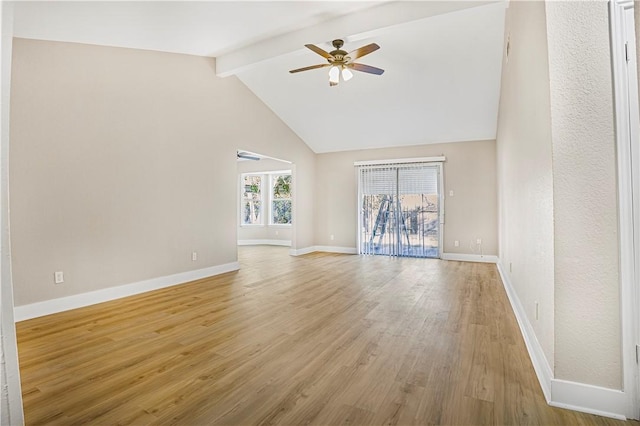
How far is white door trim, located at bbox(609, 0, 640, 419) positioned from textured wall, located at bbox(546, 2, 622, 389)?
3cm

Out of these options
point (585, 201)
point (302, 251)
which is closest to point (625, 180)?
point (585, 201)

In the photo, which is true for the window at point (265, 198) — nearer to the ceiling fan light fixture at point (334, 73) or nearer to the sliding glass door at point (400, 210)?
the sliding glass door at point (400, 210)

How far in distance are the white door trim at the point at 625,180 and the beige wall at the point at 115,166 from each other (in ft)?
14.8

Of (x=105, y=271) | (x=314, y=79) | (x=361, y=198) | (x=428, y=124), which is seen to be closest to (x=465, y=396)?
(x=105, y=271)

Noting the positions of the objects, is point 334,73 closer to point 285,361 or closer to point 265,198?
point 285,361

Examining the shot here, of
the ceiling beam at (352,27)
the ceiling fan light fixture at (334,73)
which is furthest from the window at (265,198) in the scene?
the ceiling fan light fixture at (334,73)

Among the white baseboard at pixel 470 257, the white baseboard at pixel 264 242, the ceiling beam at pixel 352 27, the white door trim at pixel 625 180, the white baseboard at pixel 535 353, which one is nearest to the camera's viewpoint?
the white door trim at pixel 625 180

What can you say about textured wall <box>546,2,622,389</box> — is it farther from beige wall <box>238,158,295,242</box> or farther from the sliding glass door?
beige wall <box>238,158,295,242</box>

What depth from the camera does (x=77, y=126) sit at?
11.5 feet

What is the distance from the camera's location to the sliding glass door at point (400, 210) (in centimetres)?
709

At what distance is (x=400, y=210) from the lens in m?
7.41

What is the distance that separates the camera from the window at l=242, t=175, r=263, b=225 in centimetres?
988

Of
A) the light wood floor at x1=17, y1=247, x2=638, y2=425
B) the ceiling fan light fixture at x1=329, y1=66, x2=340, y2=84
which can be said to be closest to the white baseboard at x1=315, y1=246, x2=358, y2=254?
the light wood floor at x1=17, y1=247, x2=638, y2=425

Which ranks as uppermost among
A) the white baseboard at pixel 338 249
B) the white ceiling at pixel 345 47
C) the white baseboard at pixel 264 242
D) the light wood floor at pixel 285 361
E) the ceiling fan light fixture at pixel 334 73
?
the white ceiling at pixel 345 47
